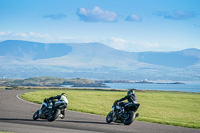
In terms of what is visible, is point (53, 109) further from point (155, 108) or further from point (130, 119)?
point (155, 108)

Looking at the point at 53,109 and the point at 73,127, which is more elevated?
the point at 53,109

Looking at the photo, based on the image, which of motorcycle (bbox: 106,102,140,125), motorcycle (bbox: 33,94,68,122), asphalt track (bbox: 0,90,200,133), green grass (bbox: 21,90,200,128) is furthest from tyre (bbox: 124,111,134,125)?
motorcycle (bbox: 33,94,68,122)

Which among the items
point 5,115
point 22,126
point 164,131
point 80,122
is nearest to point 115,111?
point 80,122

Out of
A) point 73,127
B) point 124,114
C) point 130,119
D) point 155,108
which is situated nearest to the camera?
point 73,127

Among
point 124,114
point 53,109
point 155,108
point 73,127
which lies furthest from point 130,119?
point 155,108

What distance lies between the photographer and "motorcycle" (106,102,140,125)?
2058 cm

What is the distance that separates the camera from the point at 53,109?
21.5 metres

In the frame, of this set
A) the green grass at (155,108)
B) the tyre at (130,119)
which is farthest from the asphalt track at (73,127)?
the green grass at (155,108)

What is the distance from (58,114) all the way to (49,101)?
108 cm

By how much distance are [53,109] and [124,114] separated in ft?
13.9

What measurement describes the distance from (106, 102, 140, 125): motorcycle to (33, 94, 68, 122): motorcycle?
2864mm

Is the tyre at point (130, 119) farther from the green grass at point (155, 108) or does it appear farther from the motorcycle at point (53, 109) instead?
the motorcycle at point (53, 109)

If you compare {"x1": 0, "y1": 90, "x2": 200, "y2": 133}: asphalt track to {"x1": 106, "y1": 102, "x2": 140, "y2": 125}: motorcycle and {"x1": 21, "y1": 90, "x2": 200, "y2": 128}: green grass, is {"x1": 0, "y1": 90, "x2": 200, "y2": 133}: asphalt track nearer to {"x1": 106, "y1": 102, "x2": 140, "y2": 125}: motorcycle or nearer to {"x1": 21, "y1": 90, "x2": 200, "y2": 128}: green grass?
{"x1": 106, "y1": 102, "x2": 140, "y2": 125}: motorcycle

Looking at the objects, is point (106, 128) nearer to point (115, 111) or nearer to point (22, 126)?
point (115, 111)
